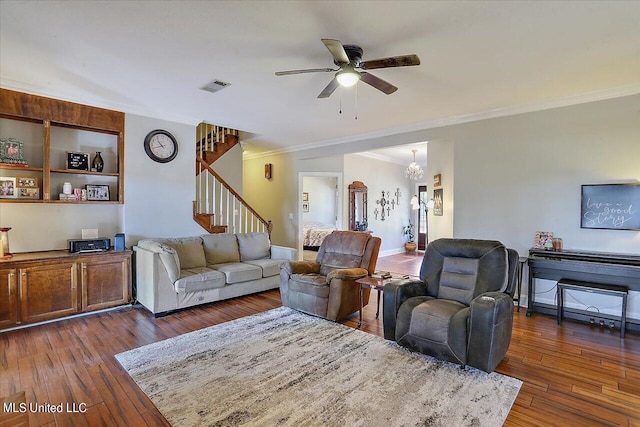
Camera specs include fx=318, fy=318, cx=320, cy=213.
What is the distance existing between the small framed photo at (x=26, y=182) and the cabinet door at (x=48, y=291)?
3.49 ft

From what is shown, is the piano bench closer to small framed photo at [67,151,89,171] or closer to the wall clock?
the wall clock

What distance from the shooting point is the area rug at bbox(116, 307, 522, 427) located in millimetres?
2090

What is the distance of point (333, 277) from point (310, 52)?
2361 millimetres

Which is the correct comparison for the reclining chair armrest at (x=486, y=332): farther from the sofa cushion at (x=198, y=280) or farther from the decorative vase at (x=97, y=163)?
the decorative vase at (x=97, y=163)

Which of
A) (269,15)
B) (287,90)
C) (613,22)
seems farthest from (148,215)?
(613,22)

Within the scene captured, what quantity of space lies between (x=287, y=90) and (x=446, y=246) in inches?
101

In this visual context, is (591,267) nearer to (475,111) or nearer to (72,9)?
(475,111)

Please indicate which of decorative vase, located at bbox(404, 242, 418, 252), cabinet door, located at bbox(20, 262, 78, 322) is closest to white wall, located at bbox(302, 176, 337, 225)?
decorative vase, located at bbox(404, 242, 418, 252)

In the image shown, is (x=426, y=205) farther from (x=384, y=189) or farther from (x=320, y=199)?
(x=320, y=199)

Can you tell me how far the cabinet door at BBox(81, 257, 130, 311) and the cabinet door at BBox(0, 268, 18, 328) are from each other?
622 mm

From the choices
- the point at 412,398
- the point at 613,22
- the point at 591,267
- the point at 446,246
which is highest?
the point at 613,22

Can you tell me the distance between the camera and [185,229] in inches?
209

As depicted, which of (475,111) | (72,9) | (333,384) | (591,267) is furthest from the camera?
(475,111)

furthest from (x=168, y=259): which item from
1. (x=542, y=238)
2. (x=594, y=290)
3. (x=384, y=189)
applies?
(x=384, y=189)
